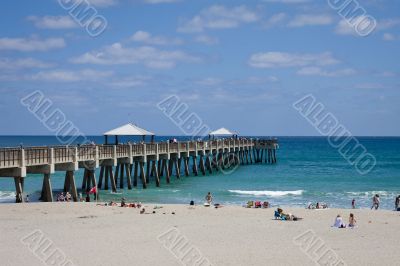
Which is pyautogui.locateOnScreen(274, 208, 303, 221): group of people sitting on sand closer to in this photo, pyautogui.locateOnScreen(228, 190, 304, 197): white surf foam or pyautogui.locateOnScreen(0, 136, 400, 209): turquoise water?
pyautogui.locateOnScreen(0, 136, 400, 209): turquoise water

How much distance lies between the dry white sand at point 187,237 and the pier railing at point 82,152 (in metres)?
1.97

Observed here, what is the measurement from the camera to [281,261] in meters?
15.8

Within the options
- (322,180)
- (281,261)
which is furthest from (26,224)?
(322,180)

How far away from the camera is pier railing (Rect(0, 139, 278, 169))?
25647mm

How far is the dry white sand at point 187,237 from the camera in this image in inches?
634

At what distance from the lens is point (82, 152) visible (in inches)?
1258

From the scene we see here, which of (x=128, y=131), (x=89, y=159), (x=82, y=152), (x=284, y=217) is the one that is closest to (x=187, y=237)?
(x=284, y=217)

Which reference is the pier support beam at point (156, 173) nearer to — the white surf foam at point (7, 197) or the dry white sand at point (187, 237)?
the white surf foam at point (7, 197)

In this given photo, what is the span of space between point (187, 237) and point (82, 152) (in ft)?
45.8

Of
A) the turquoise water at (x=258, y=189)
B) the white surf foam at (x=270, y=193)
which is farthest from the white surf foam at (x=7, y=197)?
the white surf foam at (x=270, y=193)

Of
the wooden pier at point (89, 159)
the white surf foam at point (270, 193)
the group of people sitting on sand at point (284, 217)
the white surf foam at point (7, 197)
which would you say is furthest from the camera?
the white surf foam at point (270, 193)

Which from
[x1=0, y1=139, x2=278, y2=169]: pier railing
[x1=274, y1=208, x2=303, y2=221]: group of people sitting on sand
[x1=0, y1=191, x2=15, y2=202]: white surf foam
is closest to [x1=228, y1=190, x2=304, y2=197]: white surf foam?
[x1=0, y1=139, x2=278, y2=169]: pier railing

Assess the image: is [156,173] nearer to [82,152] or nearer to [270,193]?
[270,193]

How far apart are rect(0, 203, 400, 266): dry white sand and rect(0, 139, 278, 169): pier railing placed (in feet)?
6.46
